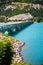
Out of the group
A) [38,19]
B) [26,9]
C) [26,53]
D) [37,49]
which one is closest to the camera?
[26,53]

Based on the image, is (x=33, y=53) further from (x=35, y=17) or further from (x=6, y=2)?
(x=6, y=2)

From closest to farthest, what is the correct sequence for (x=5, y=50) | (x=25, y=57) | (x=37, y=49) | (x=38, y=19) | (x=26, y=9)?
1. (x=5, y=50)
2. (x=25, y=57)
3. (x=37, y=49)
4. (x=38, y=19)
5. (x=26, y=9)

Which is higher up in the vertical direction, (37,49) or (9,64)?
(9,64)

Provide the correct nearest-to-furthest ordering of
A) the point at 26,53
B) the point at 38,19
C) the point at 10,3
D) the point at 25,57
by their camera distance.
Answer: the point at 25,57, the point at 26,53, the point at 38,19, the point at 10,3

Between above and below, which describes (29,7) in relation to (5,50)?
below

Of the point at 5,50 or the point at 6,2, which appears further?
the point at 6,2

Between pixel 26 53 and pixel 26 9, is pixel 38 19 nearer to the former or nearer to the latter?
pixel 26 9

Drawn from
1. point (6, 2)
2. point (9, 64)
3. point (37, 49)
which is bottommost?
point (6, 2)

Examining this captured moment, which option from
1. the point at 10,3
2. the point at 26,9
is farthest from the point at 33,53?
the point at 10,3

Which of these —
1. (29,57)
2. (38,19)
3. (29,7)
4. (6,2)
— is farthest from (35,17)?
(29,57)

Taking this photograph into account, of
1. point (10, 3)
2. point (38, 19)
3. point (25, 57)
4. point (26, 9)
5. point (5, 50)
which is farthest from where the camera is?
point (10, 3)
